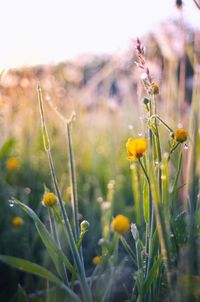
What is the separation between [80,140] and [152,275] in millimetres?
1644

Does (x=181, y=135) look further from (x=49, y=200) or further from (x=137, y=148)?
(x=49, y=200)

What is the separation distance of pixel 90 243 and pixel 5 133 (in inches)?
40.1

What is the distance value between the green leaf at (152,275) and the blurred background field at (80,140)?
0.18 meters

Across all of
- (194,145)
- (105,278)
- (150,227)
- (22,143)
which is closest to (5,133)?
(22,143)

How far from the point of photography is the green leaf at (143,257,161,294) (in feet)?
2.38

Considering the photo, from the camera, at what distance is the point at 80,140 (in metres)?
2.34

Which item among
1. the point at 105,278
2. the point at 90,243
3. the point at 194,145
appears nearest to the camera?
the point at 194,145

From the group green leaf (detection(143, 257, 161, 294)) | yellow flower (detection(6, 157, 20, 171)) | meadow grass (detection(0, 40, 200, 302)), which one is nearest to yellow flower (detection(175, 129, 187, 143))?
meadow grass (detection(0, 40, 200, 302))

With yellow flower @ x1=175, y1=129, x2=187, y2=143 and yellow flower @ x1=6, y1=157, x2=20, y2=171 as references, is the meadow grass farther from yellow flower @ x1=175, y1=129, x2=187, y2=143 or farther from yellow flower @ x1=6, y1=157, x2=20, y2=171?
yellow flower @ x1=6, y1=157, x2=20, y2=171

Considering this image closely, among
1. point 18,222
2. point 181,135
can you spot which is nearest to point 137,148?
point 181,135

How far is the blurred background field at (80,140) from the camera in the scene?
4.22 ft

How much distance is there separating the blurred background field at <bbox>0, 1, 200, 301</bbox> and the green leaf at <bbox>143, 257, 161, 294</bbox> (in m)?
0.18

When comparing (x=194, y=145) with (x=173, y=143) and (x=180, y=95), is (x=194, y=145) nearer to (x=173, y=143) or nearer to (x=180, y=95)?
(x=173, y=143)

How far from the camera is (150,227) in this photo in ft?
2.58
